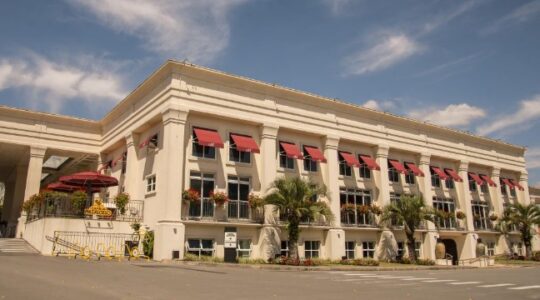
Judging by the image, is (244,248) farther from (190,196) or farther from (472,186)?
(472,186)

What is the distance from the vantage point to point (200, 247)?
26719mm

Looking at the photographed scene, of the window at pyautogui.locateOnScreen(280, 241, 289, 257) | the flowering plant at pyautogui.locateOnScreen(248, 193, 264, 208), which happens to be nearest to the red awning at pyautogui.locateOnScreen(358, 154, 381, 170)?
the window at pyautogui.locateOnScreen(280, 241, 289, 257)

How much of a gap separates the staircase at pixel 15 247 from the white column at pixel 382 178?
2490 cm

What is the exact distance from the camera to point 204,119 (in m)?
28.9

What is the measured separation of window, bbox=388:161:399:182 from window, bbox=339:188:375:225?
3607 mm

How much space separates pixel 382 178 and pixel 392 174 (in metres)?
2.55

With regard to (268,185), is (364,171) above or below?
above

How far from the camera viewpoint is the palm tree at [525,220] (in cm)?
4456

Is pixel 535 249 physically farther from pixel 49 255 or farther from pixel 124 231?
pixel 49 255

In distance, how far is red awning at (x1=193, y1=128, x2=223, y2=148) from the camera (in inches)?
1073

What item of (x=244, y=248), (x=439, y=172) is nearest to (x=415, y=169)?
(x=439, y=172)

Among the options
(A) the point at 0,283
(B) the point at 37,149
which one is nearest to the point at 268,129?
(B) the point at 37,149

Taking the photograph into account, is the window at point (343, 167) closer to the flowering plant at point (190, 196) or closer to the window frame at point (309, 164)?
the window frame at point (309, 164)

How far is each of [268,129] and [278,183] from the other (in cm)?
487
